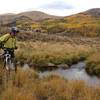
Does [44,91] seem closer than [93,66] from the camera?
Yes

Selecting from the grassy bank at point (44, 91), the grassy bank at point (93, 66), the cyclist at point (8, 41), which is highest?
the cyclist at point (8, 41)

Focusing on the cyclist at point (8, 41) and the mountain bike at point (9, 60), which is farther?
the mountain bike at point (9, 60)

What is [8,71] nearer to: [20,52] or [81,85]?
[81,85]

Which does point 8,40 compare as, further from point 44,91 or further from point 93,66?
point 93,66

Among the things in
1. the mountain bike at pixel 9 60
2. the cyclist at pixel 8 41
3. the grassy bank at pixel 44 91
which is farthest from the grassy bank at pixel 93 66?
the grassy bank at pixel 44 91

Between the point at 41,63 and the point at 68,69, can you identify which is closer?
the point at 68,69

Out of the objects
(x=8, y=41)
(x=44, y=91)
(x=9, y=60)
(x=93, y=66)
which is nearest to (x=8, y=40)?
(x=8, y=41)

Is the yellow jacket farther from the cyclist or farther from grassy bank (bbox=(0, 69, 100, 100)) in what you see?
grassy bank (bbox=(0, 69, 100, 100))

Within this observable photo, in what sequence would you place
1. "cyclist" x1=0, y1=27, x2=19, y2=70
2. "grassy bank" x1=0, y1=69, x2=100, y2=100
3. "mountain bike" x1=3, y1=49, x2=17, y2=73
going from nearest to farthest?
"grassy bank" x1=0, y1=69, x2=100, y2=100 → "cyclist" x1=0, y1=27, x2=19, y2=70 → "mountain bike" x1=3, y1=49, x2=17, y2=73

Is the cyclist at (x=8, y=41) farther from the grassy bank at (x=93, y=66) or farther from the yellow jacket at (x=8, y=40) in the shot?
the grassy bank at (x=93, y=66)

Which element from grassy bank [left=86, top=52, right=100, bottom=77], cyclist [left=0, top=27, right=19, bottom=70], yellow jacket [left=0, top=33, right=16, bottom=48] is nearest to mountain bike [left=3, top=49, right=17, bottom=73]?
cyclist [left=0, top=27, right=19, bottom=70]

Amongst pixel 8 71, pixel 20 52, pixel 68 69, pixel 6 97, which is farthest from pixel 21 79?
pixel 20 52

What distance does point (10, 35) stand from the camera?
42.2 feet

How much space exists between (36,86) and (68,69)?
1136 cm
